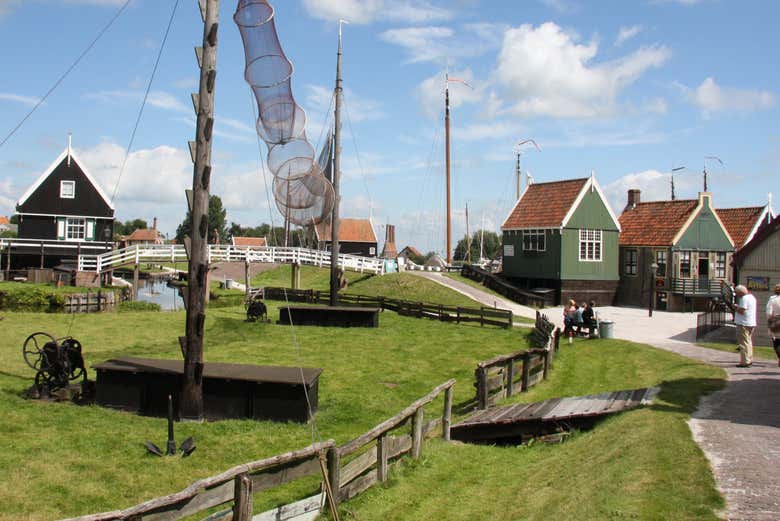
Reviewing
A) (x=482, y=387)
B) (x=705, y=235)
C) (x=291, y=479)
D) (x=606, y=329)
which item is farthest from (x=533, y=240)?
(x=291, y=479)

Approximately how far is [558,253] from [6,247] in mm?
39258

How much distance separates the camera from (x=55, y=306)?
99.5ft

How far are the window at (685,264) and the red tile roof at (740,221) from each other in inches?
260

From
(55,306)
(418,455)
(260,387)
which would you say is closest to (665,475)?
(418,455)

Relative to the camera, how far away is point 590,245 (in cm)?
4547

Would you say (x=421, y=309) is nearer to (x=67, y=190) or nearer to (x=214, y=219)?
(x=67, y=190)

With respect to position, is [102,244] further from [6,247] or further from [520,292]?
[520,292]

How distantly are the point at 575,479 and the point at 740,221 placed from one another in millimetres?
50227

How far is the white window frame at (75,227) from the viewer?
161ft

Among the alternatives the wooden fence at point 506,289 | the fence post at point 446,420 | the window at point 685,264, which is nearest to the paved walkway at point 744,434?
the fence post at point 446,420

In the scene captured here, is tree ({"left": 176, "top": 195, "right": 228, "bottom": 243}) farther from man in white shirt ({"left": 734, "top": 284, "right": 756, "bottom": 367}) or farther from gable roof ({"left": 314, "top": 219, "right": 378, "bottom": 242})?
man in white shirt ({"left": 734, "top": 284, "right": 756, "bottom": 367})

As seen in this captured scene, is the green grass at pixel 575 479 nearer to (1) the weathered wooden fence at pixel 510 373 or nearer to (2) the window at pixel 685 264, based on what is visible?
(1) the weathered wooden fence at pixel 510 373

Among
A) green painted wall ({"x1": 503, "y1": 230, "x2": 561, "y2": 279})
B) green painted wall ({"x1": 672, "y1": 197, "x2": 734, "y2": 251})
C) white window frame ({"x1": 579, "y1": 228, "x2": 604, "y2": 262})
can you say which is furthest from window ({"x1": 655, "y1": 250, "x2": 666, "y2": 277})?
green painted wall ({"x1": 503, "y1": 230, "x2": 561, "y2": 279})

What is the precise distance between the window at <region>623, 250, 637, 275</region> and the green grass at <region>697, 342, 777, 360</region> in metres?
22.6
